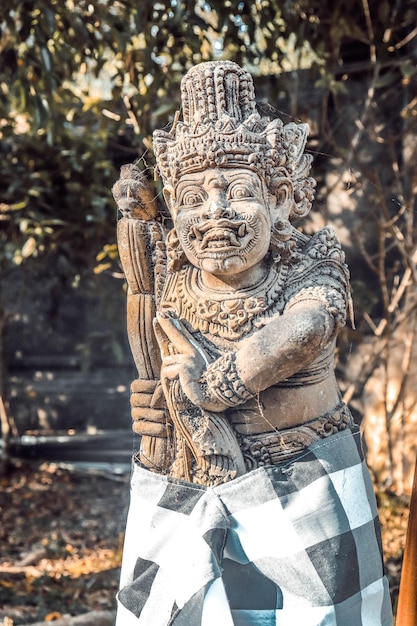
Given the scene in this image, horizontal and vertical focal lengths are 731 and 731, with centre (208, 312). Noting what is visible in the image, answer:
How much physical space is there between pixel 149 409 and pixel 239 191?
64 centimetres

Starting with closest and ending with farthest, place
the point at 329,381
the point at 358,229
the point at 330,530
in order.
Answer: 1. the point at 330,530
2. the point at 329,381
3. the point at 358,229

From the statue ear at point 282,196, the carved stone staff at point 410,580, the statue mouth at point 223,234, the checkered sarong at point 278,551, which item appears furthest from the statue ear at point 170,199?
the carved stone staff at point 410,580

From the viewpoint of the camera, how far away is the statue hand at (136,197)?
6.68 ft

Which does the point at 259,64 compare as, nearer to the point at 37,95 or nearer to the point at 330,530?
the point at 37,95

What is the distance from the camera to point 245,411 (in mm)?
1811

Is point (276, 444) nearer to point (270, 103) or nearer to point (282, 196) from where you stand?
point (282, 196)

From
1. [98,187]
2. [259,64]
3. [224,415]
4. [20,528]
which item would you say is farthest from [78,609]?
[259,64]

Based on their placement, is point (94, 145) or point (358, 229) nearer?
point (358, 229)

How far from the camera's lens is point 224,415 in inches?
71.1

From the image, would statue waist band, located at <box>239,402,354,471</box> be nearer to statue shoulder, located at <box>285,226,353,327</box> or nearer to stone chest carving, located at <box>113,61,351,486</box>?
stone chest carving, located at <box>113,61,351,486</box>

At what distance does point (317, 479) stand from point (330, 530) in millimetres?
123

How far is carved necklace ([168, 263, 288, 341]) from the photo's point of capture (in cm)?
183

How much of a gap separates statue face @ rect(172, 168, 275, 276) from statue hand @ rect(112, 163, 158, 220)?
21 centimetres

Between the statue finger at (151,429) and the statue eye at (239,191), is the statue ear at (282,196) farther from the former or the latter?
the statue finger at (151,429)
